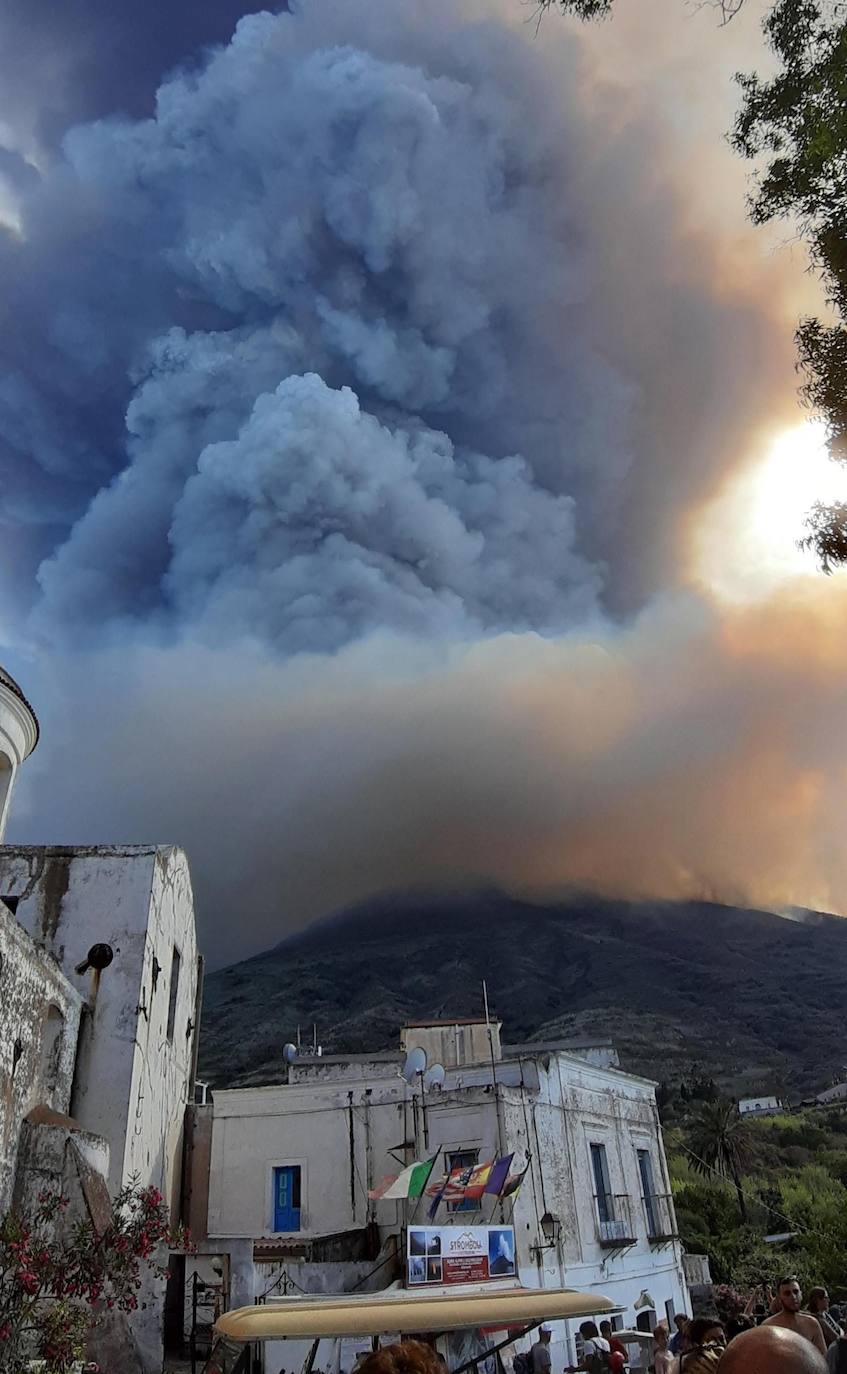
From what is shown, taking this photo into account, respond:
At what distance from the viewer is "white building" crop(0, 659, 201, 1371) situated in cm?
1538

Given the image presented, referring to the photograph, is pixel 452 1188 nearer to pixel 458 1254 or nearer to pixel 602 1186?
pixel 458 1254

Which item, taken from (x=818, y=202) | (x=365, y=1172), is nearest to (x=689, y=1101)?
(x=365, y=1172)

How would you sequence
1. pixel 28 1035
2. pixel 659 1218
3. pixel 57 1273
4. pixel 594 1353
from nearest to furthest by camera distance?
pixel 57 1273 < pixel 594 1353 < pixel 28 1035 < pixel 659 1218

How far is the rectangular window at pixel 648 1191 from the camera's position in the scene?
2582 centimetres

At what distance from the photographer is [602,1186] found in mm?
23797

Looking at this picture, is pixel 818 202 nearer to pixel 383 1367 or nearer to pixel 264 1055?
pixel 383 1367

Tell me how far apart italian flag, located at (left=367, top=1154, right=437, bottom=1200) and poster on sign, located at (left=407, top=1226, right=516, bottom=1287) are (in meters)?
2.58

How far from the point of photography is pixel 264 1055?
8200cm

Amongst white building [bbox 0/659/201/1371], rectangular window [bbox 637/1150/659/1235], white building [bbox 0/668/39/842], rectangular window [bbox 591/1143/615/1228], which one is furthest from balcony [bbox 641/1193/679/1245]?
white building [bbox 0/668/39/842]

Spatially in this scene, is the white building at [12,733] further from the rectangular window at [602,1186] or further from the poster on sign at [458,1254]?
the rectangular window at [602,1186]

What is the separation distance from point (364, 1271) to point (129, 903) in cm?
888

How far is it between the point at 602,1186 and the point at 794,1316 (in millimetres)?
19854

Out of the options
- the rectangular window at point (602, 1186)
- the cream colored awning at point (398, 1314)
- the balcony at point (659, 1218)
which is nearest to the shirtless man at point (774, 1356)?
A: the cream colored awning at point (398, 1314)

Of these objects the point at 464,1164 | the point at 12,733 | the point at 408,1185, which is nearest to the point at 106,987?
the point at 12,733
